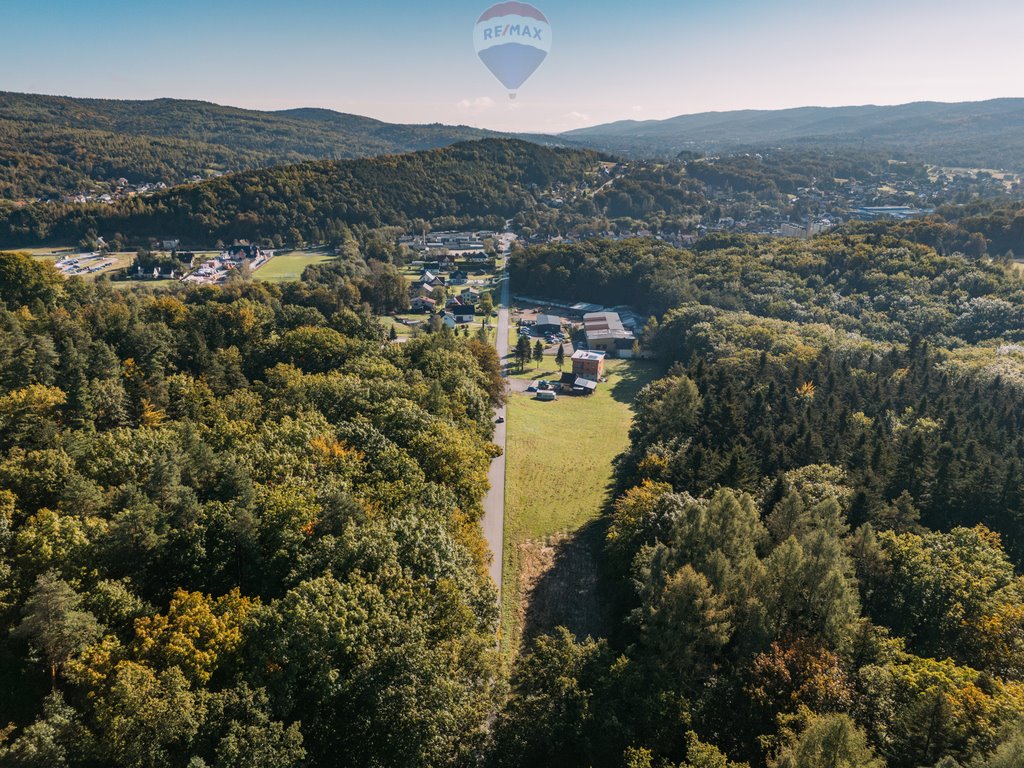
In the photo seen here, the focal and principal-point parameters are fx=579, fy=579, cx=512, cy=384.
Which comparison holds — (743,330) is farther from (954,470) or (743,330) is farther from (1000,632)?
(1000,632)

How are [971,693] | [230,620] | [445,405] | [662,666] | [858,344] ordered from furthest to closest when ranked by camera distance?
[858,344] → [445,405] → [662,666] → [230,620] → [971,693]

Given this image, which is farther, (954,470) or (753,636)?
(954,470)

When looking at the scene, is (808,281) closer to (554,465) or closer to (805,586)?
(554,465)

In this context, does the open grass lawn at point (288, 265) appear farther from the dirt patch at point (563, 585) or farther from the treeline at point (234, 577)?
the dirt patch at point (563, 585)

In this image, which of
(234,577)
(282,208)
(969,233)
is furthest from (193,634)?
(282,208)

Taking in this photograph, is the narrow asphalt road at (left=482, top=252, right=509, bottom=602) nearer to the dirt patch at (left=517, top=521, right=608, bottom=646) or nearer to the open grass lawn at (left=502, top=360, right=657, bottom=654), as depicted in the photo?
the open grass lawn at (left=502, top=360, right=657, bottom=654)

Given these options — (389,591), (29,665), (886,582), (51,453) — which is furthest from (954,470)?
(51,453)

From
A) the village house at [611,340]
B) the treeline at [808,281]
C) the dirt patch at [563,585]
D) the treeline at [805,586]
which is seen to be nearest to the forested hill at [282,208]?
the treeline at [808,281]
